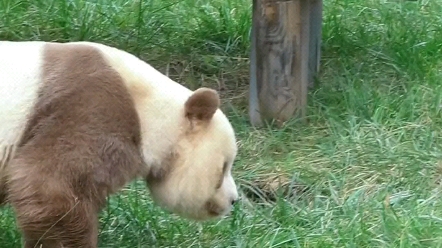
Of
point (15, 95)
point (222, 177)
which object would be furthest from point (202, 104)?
point (15, 95)

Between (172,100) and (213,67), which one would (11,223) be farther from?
(213,67)

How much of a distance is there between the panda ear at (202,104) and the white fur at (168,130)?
0.04 m

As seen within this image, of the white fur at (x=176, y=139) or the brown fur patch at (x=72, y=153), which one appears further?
the white fur at (x=176, y=139)

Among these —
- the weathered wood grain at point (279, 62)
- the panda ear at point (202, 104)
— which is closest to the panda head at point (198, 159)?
the panda ear at point (202, 104)

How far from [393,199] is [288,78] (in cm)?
125

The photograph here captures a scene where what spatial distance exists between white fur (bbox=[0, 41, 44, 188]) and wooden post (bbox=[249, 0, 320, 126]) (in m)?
2.06

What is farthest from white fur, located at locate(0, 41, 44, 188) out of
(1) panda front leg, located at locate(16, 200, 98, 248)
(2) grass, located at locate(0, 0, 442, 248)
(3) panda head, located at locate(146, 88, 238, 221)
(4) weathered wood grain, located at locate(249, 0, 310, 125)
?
(4) weathered wood grain, located at locate(249, 0, 310, 125)

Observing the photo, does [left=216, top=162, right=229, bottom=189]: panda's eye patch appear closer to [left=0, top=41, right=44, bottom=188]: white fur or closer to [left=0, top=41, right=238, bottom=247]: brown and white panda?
[left=0, top=41, right=238, bottom=247]: brown and white panda

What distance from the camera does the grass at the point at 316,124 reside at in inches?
153

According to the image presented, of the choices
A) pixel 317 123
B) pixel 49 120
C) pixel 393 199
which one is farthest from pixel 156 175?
pixel 317 123

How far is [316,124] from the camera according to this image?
17.0ft

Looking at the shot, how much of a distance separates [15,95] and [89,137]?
1.01ft

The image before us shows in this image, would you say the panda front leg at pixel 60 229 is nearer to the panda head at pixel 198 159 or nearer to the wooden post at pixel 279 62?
the panda head at pixel 198 159

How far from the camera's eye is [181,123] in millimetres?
3344
